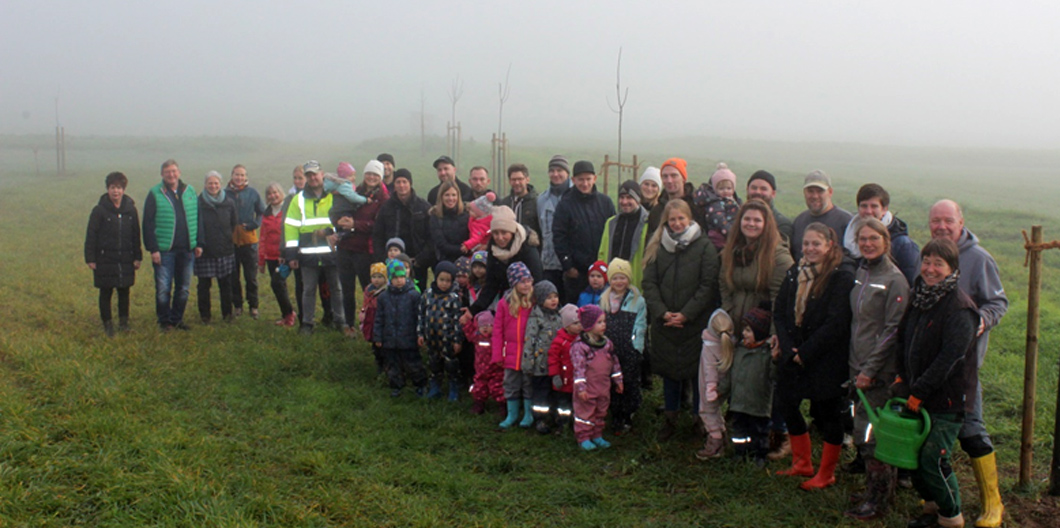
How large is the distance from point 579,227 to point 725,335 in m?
2.12

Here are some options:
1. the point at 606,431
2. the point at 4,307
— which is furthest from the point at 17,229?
the point at 606,431

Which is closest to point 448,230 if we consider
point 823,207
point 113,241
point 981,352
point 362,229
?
point 362,229

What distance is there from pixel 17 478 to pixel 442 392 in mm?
3670

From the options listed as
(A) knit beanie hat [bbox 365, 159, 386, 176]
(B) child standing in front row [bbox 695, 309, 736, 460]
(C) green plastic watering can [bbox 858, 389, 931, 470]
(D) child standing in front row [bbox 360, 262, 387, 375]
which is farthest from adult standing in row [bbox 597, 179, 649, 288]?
(A) knit beanie hat [bbox 365, 159, 386, 176]

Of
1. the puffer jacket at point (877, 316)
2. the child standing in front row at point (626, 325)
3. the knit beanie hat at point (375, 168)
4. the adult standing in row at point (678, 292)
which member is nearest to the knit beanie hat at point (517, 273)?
the child standing in front row at point (626, 325)

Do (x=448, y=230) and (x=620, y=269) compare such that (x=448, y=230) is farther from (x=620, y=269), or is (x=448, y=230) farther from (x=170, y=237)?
(x=170, y=237)

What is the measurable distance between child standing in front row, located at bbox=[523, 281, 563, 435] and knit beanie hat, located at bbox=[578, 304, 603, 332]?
40cm

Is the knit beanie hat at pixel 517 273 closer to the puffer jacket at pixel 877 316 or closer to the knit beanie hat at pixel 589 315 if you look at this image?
the knit beanie hat at pixel 589 315

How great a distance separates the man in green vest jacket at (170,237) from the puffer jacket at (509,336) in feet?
15.8

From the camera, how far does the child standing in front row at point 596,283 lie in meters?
6.45

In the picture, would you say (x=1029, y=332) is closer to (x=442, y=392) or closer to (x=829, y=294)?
(x=829, y=294)

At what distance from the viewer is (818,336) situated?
477 centimetres

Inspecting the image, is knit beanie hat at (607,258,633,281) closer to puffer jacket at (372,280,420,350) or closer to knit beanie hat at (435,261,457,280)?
knit beanie hat at (435,261,457,280)

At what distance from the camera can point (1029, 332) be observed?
471 cm
